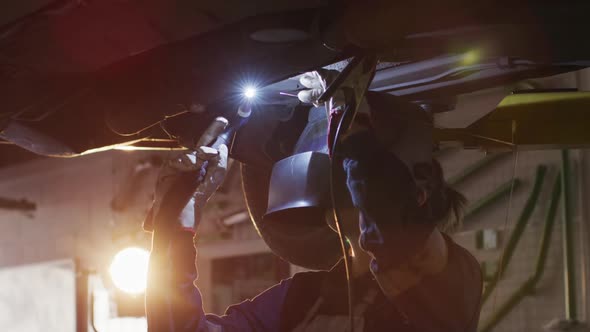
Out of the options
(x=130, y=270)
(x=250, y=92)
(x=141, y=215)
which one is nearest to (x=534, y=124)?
(x=250, y=92)

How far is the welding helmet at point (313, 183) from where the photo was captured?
117 cm

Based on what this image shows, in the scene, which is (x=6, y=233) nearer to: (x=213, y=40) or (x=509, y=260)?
(x=509, y=260)

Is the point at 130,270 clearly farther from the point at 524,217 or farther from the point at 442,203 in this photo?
the point at 442,203

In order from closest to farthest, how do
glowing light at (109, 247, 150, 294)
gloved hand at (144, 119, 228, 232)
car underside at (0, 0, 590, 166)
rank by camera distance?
car underside at (0, 0, 590, 166) → gloved hand at (144, 119, 228, 232) → glowing light at (109, 247, 150, 294)

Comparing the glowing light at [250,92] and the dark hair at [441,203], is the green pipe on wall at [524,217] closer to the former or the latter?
the dark hair at [441,203]

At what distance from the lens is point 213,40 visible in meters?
1.18

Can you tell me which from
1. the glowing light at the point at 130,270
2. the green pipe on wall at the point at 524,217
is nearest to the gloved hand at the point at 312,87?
the green pipe on wall at the point at 524,217

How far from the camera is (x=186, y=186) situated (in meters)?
1.40

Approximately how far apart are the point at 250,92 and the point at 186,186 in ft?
0.88

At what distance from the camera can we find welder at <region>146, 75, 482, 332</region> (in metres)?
1.14

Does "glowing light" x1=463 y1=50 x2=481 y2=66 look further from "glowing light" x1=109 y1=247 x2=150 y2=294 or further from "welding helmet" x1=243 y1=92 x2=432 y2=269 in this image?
"glowing light" x1=109 y1=247 x2=150 y2=294

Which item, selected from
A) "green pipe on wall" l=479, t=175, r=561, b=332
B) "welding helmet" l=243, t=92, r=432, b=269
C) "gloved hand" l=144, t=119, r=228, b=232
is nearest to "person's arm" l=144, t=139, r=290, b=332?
"gloved hand" l=144, t=119, r=228, b=232

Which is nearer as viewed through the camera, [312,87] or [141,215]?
[312,87]

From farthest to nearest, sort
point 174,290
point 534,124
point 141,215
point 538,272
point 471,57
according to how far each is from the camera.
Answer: point 141,215 → point 538,272 → point 174,290 → point 534,124 → point 471,57
